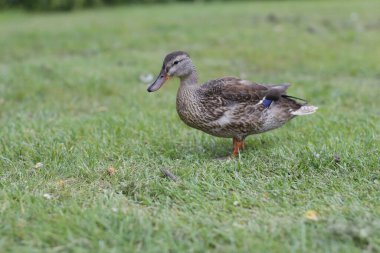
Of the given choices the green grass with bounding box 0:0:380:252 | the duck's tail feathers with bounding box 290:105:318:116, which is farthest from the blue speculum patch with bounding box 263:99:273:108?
the green grass with bounding box 0:0:380:252

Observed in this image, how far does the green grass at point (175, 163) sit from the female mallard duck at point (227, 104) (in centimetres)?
23

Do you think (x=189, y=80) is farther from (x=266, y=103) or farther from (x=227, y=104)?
(x=266, y=103)

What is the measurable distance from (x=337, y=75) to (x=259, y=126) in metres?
4.15

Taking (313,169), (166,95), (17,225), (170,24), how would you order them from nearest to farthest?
(17,225) → (313,169) → (166,95) → (170,24)

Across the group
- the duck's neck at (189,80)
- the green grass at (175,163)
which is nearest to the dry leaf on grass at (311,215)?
the green grass at (175,163)

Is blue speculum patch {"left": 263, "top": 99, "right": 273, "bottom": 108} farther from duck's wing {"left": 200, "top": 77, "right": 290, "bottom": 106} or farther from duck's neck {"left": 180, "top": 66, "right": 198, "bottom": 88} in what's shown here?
duck's neck {"left": 180, "top": 66, "right": 198, "bottom": 88}

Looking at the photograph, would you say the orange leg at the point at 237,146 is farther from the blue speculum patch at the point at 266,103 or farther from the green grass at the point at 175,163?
the blue speculum patch at the point at 266,103

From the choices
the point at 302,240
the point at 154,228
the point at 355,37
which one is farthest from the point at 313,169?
the point at 355,37

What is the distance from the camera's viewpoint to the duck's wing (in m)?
4.52

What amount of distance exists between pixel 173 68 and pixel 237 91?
1.85 feet

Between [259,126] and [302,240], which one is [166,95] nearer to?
[259,126]

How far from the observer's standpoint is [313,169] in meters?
4.04

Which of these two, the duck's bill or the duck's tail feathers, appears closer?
the duck's bill

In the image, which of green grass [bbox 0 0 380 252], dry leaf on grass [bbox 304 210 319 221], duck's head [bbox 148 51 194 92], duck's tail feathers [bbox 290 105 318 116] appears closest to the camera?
green grass [bbox 0 0 380 252]
